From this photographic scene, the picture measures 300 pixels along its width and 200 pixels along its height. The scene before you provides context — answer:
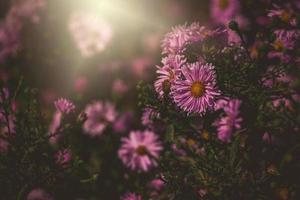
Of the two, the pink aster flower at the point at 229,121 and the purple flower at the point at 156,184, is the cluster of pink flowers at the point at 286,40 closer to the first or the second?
the pink aster flower at the point at 229,121

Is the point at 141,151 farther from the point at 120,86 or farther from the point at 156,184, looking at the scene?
the point at 120,86

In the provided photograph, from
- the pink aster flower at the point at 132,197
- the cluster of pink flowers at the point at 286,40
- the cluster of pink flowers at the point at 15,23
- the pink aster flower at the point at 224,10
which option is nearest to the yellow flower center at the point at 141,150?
the pink aster flower at the point at 132,197

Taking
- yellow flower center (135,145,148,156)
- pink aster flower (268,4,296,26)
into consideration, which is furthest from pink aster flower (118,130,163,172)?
pink aster flower (268,4,296,26)

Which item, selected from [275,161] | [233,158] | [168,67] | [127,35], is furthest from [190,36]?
[127,35]

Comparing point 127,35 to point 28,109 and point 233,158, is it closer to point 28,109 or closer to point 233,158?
point 28,109

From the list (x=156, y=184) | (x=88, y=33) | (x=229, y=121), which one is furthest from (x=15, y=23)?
(x=229, y=121)

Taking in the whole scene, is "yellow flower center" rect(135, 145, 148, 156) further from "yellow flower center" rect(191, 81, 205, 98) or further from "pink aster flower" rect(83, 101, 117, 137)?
"yellow flower center" rect(191, 81, 205, 98)
